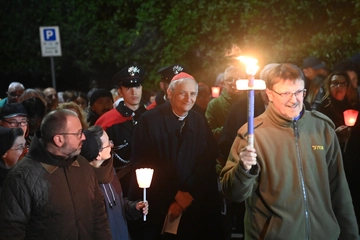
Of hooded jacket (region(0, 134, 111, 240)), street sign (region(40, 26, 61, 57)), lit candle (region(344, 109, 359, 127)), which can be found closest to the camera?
hooded jacket (region(0, 134, 111, 240))

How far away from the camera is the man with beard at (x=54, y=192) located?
460cm

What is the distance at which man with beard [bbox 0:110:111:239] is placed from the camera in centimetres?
460

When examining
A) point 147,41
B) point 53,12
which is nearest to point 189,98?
point 147,41

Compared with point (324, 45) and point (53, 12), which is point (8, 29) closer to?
point (53, 12)

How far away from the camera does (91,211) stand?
5.01m

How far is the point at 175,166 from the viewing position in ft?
22.1

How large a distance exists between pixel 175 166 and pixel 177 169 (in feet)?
0.13

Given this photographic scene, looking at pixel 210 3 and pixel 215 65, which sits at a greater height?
pixel 210 3

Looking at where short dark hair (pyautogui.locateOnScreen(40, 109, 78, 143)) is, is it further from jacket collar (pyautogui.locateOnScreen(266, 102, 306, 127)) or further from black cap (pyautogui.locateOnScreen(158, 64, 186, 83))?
black cap (pyautogui.locateOnScreen(158, 64, 186, 83))

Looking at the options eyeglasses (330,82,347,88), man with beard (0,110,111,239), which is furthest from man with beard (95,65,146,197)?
eyeglasses (330,82,347,88)

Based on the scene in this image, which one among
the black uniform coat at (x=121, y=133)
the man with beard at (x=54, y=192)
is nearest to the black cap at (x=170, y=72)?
the black uniform coat at (x=121, y=133)

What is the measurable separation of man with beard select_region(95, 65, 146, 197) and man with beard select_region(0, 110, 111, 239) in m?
2.39

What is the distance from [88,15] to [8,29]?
5.52m

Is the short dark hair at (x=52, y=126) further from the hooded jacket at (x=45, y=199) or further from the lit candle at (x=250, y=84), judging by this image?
the lit candle at (x=250, y=84)
